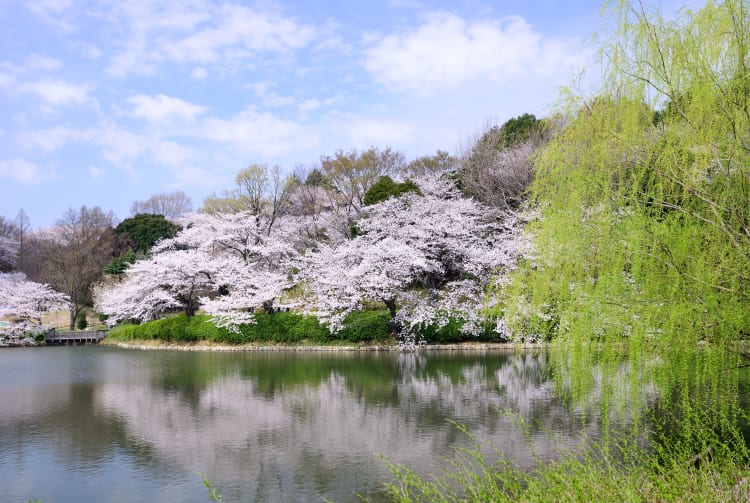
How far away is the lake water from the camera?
726 centimetres

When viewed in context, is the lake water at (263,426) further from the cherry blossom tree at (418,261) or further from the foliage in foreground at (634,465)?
the cherry blossom tree at (418,261)

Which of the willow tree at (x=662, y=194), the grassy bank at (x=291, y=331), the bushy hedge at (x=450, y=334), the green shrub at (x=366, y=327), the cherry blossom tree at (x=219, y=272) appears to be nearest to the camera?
the willow tree at (x=662, y=194)

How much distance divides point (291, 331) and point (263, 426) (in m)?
14.4

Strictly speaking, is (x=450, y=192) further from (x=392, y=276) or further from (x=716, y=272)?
(x=716, y=272)

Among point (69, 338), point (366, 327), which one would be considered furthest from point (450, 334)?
point (69, 338)

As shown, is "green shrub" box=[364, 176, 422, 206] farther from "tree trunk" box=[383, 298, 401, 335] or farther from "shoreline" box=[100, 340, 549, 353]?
"shoreline" box=[100, 340, 549, 353]

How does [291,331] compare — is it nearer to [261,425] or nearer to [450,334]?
[450,334]

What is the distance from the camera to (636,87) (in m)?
6.15

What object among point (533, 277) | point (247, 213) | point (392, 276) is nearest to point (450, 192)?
point (392, 276)

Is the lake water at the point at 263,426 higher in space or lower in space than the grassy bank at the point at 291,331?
lower

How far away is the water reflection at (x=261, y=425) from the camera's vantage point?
730cm

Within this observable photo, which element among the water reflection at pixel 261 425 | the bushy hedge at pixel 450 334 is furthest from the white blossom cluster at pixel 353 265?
the water reflection at pixel 261 425

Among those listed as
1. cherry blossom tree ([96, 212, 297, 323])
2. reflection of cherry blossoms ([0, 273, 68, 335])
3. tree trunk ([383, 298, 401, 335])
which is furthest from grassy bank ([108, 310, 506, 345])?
reflection of cherry blossoms ([0, 273, 68, 335])

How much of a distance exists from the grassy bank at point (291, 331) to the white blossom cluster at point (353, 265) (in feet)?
1.62
